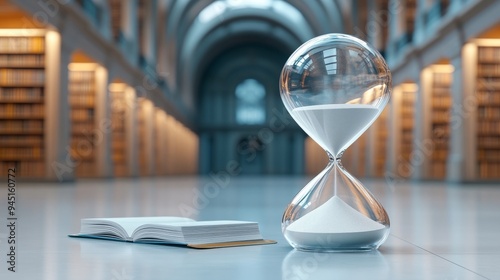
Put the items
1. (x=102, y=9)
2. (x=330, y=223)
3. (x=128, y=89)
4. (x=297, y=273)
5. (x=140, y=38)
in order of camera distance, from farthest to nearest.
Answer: (x=140, y=38) → (x=128, y=89) → (x=102, y=9) → (x=330, y=223) → (x=297, y=273)

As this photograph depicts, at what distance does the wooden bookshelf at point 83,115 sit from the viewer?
2450cm

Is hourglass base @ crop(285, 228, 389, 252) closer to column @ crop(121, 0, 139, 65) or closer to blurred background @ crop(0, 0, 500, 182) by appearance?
blurred background @ crop(0, 0, 500, 182)

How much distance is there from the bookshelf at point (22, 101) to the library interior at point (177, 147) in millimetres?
34

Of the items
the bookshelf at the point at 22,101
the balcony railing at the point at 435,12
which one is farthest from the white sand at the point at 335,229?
the balcony railing at the point at 435,12

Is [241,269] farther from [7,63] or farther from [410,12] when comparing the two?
[410,12]

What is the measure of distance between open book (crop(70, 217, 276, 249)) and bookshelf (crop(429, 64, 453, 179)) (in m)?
22.8

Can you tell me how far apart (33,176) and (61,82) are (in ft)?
7.99

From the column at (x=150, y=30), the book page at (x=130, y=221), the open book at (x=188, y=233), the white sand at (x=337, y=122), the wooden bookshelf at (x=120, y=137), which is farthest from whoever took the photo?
the column at (x=150, y=30)

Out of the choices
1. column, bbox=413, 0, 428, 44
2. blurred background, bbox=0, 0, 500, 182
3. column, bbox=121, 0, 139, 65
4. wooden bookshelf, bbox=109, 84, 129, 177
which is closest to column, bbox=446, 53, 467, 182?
blurred background, bbox=0, 0, 500, 182

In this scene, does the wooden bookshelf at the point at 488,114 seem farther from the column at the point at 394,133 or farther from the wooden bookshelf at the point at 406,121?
the column at the point at 394,133

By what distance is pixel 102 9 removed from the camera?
79.8 feet

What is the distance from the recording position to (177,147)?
4947 centimetres

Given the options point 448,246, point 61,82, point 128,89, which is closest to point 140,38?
point 128,89

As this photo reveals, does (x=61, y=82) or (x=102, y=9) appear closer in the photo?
(x=61, y=82)
